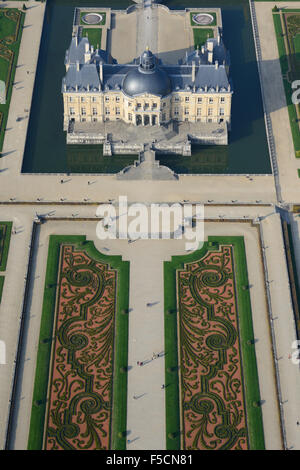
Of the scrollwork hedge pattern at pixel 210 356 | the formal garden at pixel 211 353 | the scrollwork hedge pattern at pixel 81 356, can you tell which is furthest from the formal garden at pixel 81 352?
the scrollwork hedge pattern at pixel 210 356

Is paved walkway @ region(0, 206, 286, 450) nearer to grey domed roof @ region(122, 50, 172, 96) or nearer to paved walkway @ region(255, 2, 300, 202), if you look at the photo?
paved walkway @ region(255, 2, 300, 202)

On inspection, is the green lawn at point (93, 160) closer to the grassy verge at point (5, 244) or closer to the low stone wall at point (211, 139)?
the low stone wall at point (211, 139)

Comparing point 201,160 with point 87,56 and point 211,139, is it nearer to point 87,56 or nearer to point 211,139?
point 211,139

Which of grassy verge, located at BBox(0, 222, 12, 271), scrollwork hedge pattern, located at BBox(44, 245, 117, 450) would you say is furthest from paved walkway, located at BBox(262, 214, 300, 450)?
grassy verge, located at BBox(0, 222, 12, 271)

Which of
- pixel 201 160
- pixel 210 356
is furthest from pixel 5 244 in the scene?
pixel 201 160

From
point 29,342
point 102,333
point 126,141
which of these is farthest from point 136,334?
point 126,141
